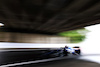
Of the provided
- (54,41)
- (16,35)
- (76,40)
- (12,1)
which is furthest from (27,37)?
(12,1)

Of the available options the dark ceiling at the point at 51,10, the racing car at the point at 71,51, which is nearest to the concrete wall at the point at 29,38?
the dark ceiling at the point at 51,10

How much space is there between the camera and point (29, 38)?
23609 millimetres

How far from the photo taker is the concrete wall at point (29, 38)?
67.2 feet

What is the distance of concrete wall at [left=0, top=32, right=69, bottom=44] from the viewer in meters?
20.5

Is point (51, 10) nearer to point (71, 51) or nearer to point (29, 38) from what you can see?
point (71, 51)

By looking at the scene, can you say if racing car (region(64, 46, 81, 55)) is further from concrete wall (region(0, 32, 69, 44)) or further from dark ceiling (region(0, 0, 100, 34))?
concrete wall (region(0, 32, 69, 44))

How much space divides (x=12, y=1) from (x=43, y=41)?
2051cm

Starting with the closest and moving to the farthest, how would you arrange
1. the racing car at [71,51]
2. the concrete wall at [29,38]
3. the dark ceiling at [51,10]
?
the dark ceiling at [51,10], the racing car at [71,51], the concrete wall at [29,38]

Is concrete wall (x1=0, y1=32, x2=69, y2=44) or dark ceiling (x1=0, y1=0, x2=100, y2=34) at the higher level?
dark ceiling (x1=0, y1=0, x2=100, y2=34)

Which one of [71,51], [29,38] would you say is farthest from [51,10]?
[29,38]

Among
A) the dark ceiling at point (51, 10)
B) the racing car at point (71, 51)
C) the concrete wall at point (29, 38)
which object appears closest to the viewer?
the dark ceiling at point (51, 10)

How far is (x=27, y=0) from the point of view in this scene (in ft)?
18.4

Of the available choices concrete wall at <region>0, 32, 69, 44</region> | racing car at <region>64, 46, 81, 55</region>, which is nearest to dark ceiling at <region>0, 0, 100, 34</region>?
racing car at <region>64, 46, 81, 55</region>

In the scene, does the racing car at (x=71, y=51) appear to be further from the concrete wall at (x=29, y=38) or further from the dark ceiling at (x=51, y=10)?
the concrete wall at (x=29, y=38)
